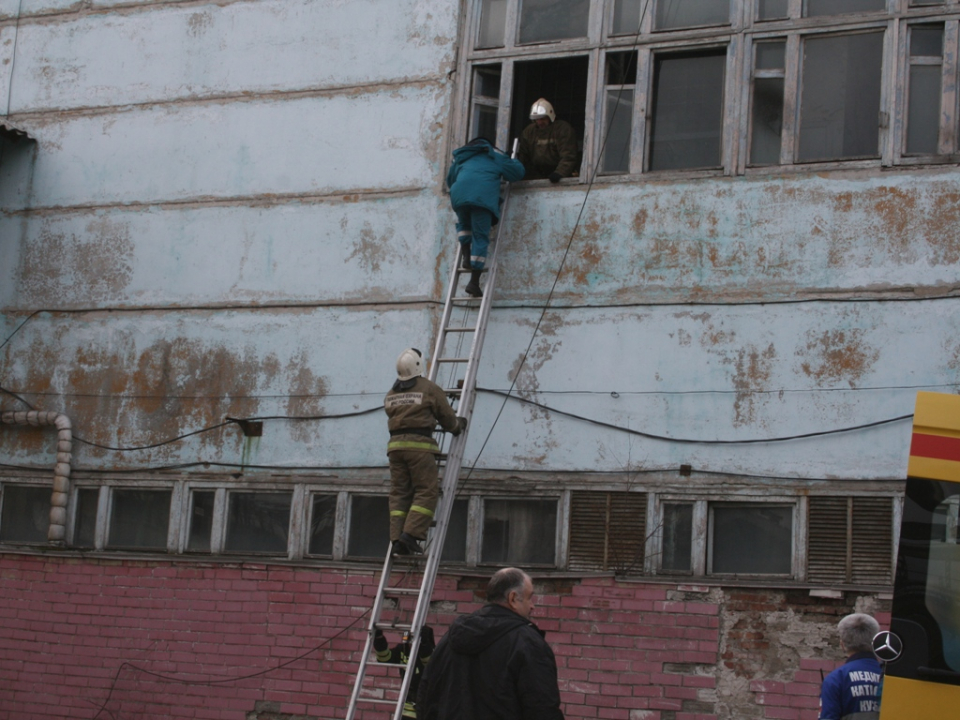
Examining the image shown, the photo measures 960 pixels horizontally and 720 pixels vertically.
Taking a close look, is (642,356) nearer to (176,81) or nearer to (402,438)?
(402,438)

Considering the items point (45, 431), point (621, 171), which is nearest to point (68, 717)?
point (45, 431)

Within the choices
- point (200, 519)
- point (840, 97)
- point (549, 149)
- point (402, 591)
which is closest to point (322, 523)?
point (200, 519)

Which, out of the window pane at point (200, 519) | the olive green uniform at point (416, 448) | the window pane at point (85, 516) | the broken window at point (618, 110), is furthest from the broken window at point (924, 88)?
the window pane at point (85, 516)

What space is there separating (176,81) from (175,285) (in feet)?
5.95

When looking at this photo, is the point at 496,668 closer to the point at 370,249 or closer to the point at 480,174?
the point at 480,174

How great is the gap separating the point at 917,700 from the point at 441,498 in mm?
3819

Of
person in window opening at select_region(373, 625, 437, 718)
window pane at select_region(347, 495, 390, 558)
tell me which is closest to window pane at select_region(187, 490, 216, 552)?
window pane at select_region(347, 495, 390, 558)

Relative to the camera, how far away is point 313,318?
31.9ft

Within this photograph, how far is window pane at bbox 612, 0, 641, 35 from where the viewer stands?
946 cm

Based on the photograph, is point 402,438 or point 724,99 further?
point 724,99

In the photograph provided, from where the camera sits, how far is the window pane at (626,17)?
9461mm

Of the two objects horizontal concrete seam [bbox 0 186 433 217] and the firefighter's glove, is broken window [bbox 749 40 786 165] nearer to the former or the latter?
horizontal concrete seam [bbox 0 186 433 217]

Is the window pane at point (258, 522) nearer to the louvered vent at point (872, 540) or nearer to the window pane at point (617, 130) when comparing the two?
the window pane at point (617, 130)

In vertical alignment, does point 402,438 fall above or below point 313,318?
below
